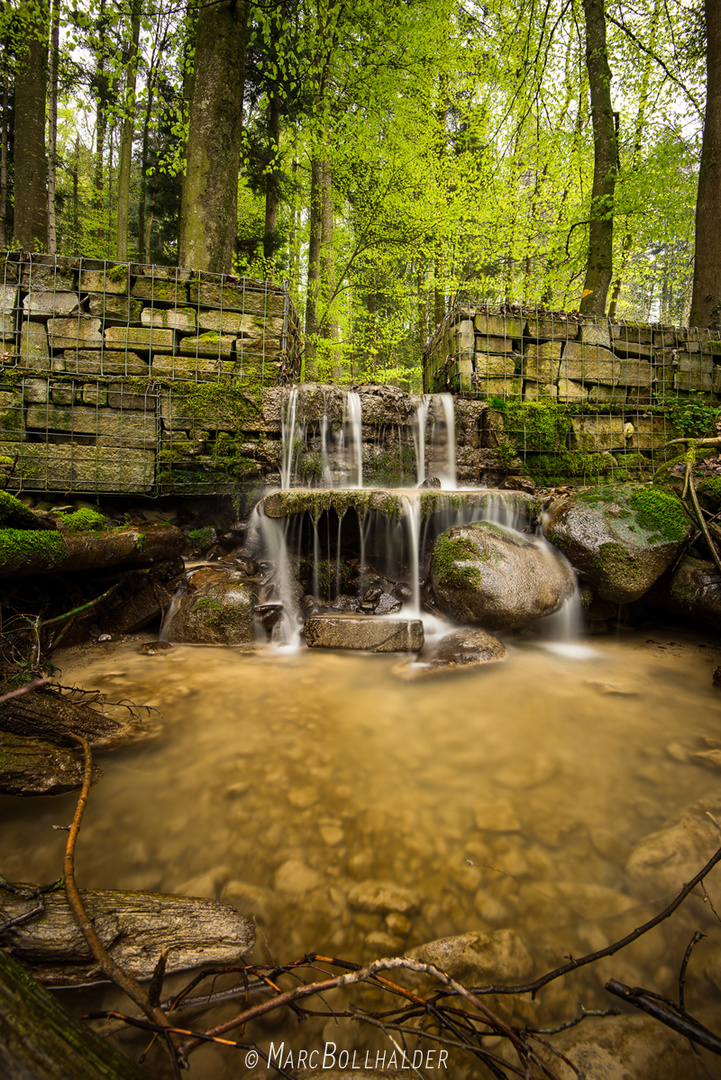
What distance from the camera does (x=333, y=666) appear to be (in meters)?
3.52

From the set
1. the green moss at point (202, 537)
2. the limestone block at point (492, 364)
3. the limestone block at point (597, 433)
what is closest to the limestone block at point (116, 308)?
the green moss at point (202, 537)

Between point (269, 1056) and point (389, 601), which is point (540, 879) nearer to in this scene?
point (269, 1056)

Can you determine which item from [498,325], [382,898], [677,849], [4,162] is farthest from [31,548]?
[4,162]

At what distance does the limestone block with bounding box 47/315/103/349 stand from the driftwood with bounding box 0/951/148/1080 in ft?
18.6

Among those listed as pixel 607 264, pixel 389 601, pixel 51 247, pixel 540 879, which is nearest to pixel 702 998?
pixel 540 879

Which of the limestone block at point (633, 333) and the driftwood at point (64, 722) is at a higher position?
the limestone block at point (633, 333)

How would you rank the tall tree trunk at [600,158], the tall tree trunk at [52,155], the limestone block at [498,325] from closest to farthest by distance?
the limestone block at [498,325] < the tall tree trunk at [600,158] < the tall tree trunk at [52,155]

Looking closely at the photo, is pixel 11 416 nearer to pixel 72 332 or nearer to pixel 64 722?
pixel 72 332

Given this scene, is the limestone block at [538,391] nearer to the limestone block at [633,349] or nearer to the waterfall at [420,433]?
the limestone block at [633,349]

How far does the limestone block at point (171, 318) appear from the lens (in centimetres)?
510

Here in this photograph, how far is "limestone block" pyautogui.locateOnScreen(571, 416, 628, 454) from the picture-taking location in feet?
19.7

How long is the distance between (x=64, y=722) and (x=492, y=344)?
242 inches

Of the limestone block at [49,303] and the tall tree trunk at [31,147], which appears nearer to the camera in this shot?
the limestone block at [49,303]

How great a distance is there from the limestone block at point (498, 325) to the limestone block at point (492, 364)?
301mm
